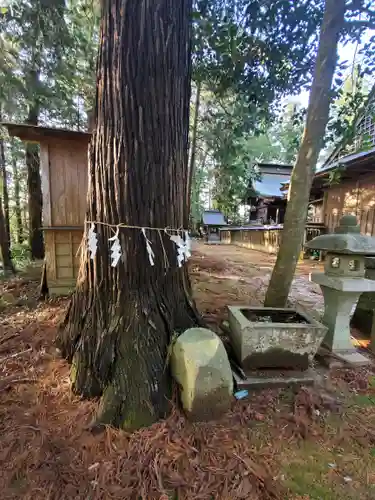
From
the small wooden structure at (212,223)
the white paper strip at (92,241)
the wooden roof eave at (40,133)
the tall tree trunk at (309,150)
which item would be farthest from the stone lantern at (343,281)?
the small wooden structure at (212,223)

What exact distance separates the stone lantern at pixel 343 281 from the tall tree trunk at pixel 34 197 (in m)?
7.55

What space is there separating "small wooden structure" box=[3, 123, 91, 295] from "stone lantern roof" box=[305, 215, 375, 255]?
3.62 metres

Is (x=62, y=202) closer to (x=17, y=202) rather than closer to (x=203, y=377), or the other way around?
(x=203, y=377)

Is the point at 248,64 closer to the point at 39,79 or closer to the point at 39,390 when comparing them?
the point at 39,390

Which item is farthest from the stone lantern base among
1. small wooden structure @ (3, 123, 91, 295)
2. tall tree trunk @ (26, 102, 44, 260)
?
tall tree trunk @ (26, 102, 44, 260)

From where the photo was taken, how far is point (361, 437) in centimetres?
174

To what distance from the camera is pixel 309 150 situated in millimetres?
2627

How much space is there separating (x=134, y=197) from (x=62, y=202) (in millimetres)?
3083

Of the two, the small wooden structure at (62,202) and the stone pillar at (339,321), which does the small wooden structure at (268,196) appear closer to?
the small wooden structure at (62,202)

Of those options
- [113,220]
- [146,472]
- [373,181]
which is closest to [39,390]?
[146,472]

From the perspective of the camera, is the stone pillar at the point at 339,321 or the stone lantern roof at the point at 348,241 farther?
the stone pillar at the point at 339,321

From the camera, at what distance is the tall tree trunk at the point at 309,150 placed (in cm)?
248

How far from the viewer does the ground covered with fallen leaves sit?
1.38 meters

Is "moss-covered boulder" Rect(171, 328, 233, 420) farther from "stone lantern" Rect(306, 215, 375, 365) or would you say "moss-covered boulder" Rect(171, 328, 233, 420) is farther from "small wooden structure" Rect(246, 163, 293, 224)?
"small wooden structure" Rect(246, 163, 293, 224)
